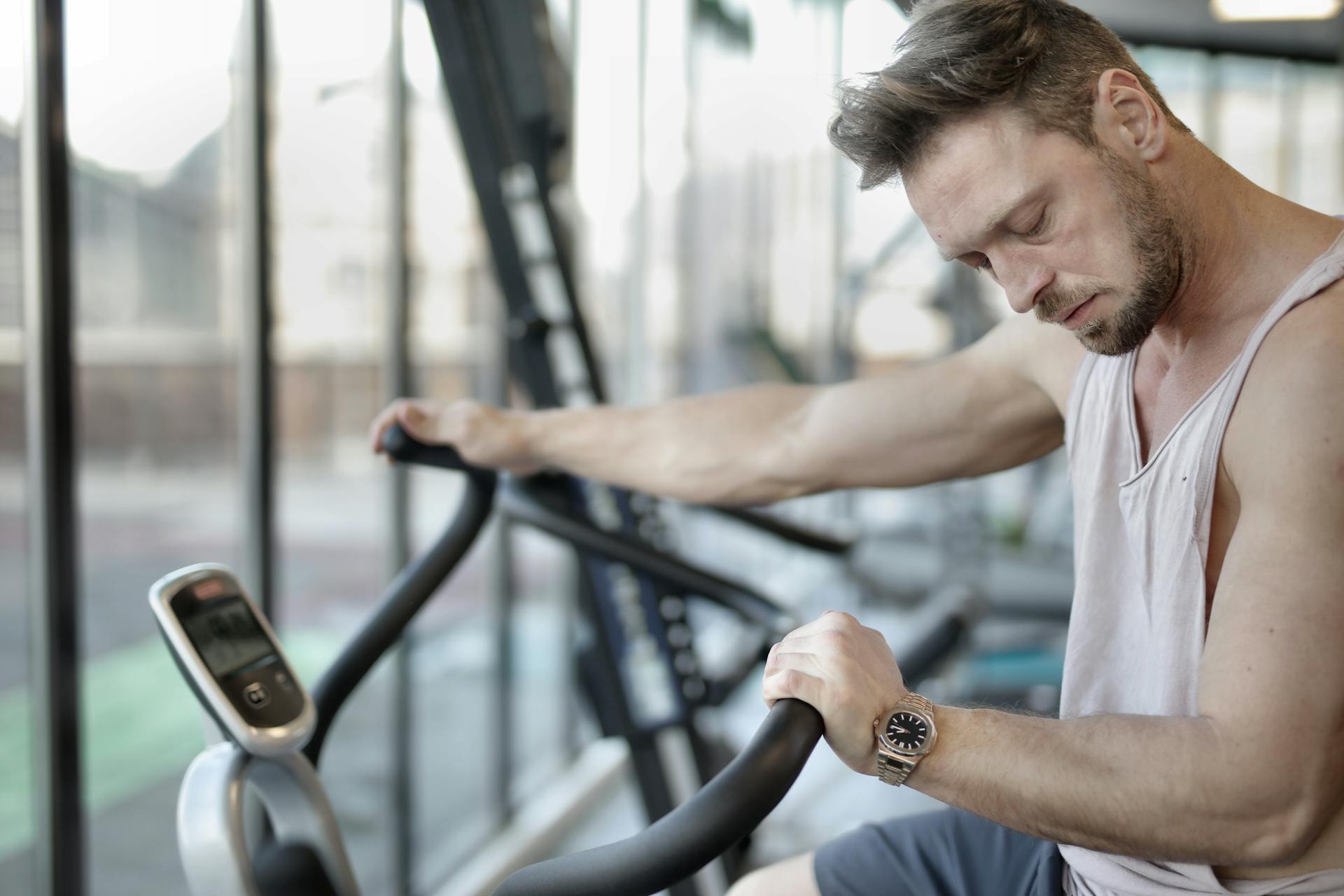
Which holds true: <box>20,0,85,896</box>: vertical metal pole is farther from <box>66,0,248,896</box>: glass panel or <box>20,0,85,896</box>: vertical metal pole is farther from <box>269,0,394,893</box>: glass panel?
<box>269,0,394,893</box>: glass panel

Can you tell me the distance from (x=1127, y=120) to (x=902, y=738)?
2.03ft

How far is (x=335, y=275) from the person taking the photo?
2.79 m

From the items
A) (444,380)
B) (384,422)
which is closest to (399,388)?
(444,380)

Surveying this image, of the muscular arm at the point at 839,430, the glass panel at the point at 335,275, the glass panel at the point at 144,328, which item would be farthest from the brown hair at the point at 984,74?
the glass panel at the point at 335,275

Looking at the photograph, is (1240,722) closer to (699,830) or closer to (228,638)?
(699,830)

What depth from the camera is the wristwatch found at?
3.22 ft

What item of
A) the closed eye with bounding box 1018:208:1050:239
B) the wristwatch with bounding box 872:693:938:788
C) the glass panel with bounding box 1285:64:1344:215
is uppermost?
the glass panel with bounding box 1285:64:1344:215

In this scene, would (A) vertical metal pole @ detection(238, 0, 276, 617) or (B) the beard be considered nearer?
(B) the beard

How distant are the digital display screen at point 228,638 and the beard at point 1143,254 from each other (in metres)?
0.98

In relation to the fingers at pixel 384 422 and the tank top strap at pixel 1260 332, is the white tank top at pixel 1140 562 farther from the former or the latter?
the fingers at pixel 384 422

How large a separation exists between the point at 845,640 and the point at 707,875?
121cm

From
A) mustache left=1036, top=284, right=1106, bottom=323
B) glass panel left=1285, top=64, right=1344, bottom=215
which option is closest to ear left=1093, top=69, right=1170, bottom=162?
mustache left=1036, top=284, right=1106, bottom=323

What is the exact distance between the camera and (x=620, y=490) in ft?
7.44

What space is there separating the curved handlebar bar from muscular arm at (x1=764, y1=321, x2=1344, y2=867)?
0.14ft
